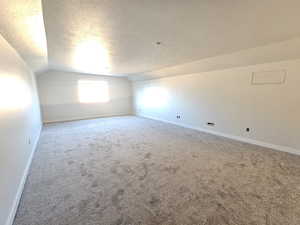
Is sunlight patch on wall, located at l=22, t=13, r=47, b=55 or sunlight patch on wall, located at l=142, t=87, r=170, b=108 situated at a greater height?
sunlight patch on wall, located at l=22, t=13, r=47, b=55

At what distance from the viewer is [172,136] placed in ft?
13.3

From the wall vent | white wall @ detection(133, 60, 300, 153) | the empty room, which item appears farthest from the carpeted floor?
the wall vent

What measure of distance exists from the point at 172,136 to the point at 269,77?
103 inches

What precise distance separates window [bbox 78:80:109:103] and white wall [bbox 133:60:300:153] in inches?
131

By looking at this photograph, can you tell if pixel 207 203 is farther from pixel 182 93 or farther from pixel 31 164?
pixel 182 93

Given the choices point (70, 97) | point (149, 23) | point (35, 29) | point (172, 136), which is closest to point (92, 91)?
point (70, 97)

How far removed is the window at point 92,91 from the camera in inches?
265

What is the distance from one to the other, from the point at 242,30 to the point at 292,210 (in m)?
2.22

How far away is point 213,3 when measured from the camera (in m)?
1.39

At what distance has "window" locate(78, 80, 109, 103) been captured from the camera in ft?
22.1

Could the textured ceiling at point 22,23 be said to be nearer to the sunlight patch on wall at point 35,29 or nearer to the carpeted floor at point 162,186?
the sunlight patch on wall at point 35,29

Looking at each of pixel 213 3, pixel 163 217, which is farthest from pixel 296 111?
pixel 163 217

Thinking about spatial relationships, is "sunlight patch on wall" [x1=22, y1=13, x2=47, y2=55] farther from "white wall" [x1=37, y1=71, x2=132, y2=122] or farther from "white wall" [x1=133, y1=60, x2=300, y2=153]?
"white wall" [x1=37, y1=71, x2=132, y2=122]

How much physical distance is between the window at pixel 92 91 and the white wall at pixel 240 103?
332 cm
